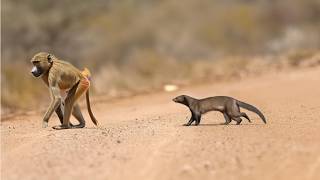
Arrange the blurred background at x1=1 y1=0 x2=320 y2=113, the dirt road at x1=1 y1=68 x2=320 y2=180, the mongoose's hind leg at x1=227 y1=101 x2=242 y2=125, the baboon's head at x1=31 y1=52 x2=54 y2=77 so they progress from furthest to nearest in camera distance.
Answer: the blurred background at x1=1 y1=0 x2=320 y2=113
the mongoose's hind leg at x1=227 y1=101 x2=242 y2=125
the baboon's head at x1=31 y1=52 x2=54 y2=77
the dirt road at x1=1 y1=68 x2=320 y2=180

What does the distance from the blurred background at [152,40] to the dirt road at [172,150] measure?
1004 cm

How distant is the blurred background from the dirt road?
1004 centimetres

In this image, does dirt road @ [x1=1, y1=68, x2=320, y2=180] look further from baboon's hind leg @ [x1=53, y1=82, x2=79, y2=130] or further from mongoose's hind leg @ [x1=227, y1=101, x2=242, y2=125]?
baboon's hind leg @ [x1=53, y1=82, x2=79, y2=130]

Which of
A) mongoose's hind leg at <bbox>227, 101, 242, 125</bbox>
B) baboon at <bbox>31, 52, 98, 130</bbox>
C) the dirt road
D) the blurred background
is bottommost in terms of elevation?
the dirt road

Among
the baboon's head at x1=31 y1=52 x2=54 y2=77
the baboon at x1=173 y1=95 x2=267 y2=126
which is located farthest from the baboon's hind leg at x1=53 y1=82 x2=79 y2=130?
the baboon at x1=173 y1=95 x2=267 y2=126

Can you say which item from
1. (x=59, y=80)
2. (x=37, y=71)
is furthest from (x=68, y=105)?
(x=37, y=71)

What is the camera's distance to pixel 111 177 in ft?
27.9

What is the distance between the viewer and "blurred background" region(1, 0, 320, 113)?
26.0 metres

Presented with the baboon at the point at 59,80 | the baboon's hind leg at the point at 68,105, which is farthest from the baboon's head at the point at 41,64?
the baboon's hind leg at the point at 68,105

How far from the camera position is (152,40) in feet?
133

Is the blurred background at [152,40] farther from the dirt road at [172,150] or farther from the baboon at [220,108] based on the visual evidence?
the dirt road at [172,150]

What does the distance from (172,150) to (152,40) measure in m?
31.3

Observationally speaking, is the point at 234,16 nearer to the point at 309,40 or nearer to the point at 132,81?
the point at 309,40

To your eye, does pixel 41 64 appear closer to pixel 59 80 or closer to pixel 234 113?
pixel 59 80
